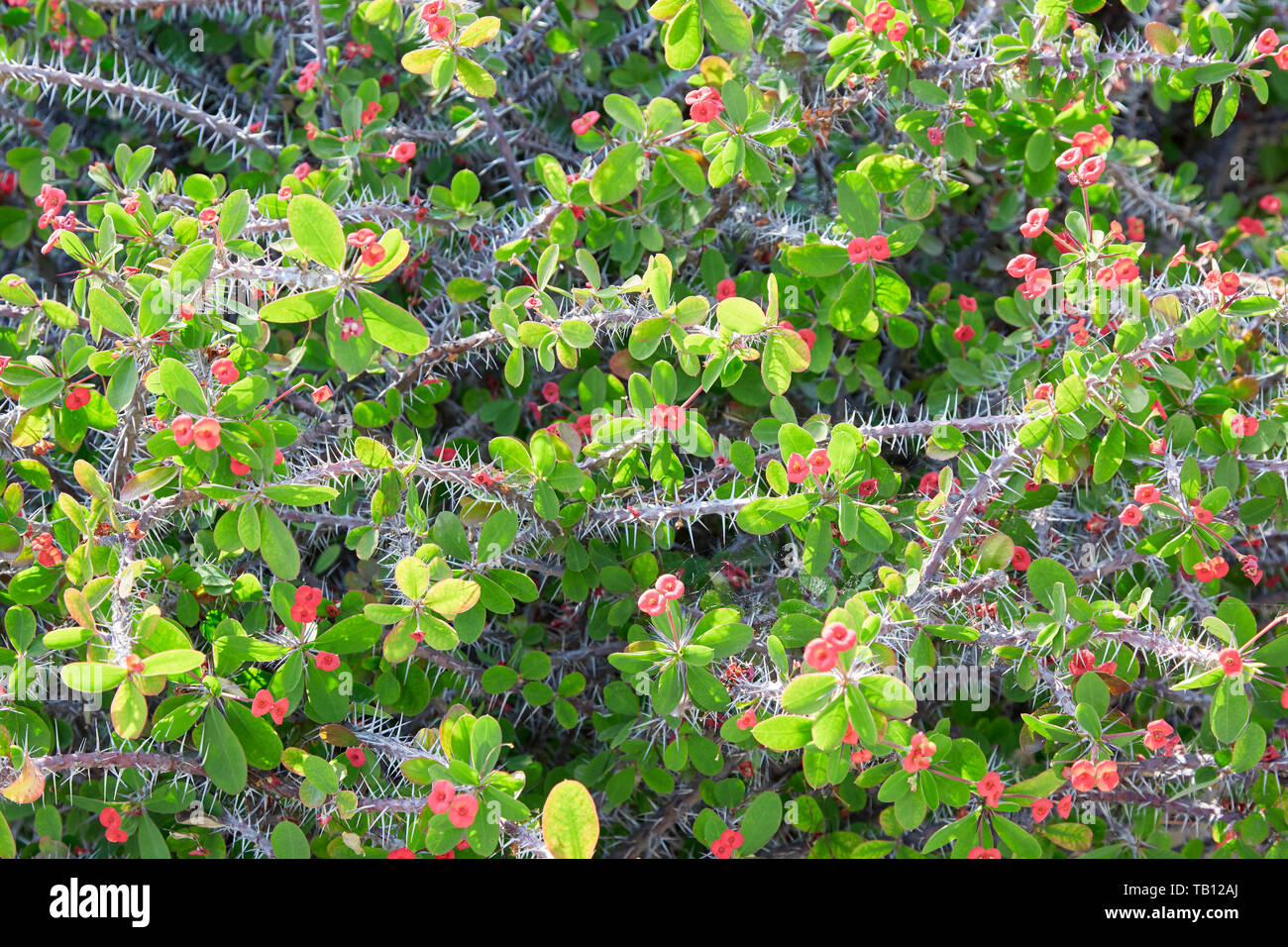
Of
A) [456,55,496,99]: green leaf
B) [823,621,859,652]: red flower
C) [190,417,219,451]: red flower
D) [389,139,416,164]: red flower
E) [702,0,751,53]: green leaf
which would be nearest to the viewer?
[823,621,859,652]: red flower

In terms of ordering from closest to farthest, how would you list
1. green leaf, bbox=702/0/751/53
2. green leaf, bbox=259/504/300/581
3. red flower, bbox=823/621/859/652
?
red flower, bbox=823/621/859/652
green leaf, bbox=259/504/300/581
green leaf, bbox=702/0/751/53

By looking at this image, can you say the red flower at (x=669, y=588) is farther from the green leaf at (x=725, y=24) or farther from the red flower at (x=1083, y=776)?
the green leaf at (x=725, y=24)

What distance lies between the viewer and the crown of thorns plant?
122 centimetres

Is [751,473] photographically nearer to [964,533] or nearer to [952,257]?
[964,533]

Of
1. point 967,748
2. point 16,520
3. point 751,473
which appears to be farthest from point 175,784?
point 967,748

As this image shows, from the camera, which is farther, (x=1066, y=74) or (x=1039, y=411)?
(x=1066, y=74)

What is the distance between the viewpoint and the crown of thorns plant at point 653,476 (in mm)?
1225

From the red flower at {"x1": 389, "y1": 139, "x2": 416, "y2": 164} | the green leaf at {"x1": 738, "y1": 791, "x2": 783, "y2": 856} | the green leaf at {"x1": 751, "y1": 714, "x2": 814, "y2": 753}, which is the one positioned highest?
the red flower at {"x1": 389, "y1": 139, "x2": 416, "y2": 164}

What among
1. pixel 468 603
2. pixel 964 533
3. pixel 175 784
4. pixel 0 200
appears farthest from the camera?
pixel 0 200

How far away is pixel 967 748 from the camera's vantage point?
1293 mm

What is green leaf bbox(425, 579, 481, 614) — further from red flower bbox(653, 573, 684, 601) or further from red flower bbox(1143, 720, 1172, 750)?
red flower bbox(1143, 720, 1172, 750)

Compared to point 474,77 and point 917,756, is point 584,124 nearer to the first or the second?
point 474,77

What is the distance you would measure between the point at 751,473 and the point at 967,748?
1.55 feet

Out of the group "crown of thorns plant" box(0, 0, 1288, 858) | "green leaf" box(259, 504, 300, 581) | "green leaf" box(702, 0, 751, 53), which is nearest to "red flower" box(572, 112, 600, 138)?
"crown of thorns plant" box(0, 0, 1288, 858)
